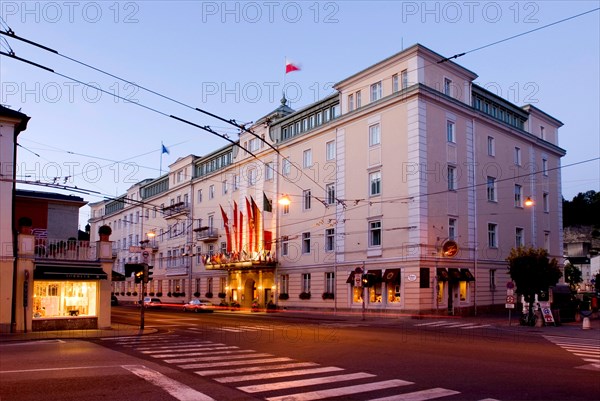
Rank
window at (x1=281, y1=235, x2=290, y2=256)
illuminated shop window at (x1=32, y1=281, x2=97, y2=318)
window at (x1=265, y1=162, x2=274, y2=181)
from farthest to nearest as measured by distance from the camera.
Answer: window at (x1=265, y1=162, x2=274, y2=181)
window at (x1=281, y1=235, x2=290, y2=256)
illuminated shop window at (x1=32, y1=281, x2=97, y2=318)

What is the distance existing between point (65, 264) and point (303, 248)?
78.0 ft

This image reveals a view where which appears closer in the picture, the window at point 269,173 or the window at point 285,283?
the window at point 285,283

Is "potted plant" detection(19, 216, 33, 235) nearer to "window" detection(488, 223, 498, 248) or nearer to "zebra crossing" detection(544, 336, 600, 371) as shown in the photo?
"zebra crossing" detection(544, 336, 600, 371)

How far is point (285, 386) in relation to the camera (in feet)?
34.9

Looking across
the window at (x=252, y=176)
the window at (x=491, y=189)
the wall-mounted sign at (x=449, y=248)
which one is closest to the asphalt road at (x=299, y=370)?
the wall-mounted sign at (x=449, y=248)

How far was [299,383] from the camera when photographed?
431 inches

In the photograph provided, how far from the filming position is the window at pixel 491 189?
43.2 metres

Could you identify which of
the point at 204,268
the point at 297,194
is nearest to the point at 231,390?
the point at 297,194

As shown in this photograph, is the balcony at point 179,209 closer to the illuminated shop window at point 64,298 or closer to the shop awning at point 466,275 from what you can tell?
the shop awning at point 466,275

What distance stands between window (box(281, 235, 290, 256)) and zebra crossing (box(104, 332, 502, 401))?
103 feet

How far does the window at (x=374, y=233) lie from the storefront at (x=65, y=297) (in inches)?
758

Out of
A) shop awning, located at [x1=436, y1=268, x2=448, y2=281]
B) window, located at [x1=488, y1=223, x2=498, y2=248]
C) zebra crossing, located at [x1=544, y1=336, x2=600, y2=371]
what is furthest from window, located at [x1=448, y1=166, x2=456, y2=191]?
zebra crossing, located at [x1=544, y1=336, x2=600, y2=371]

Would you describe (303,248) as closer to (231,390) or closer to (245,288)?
(245,288)

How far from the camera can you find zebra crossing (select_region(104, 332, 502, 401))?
9.91 m
